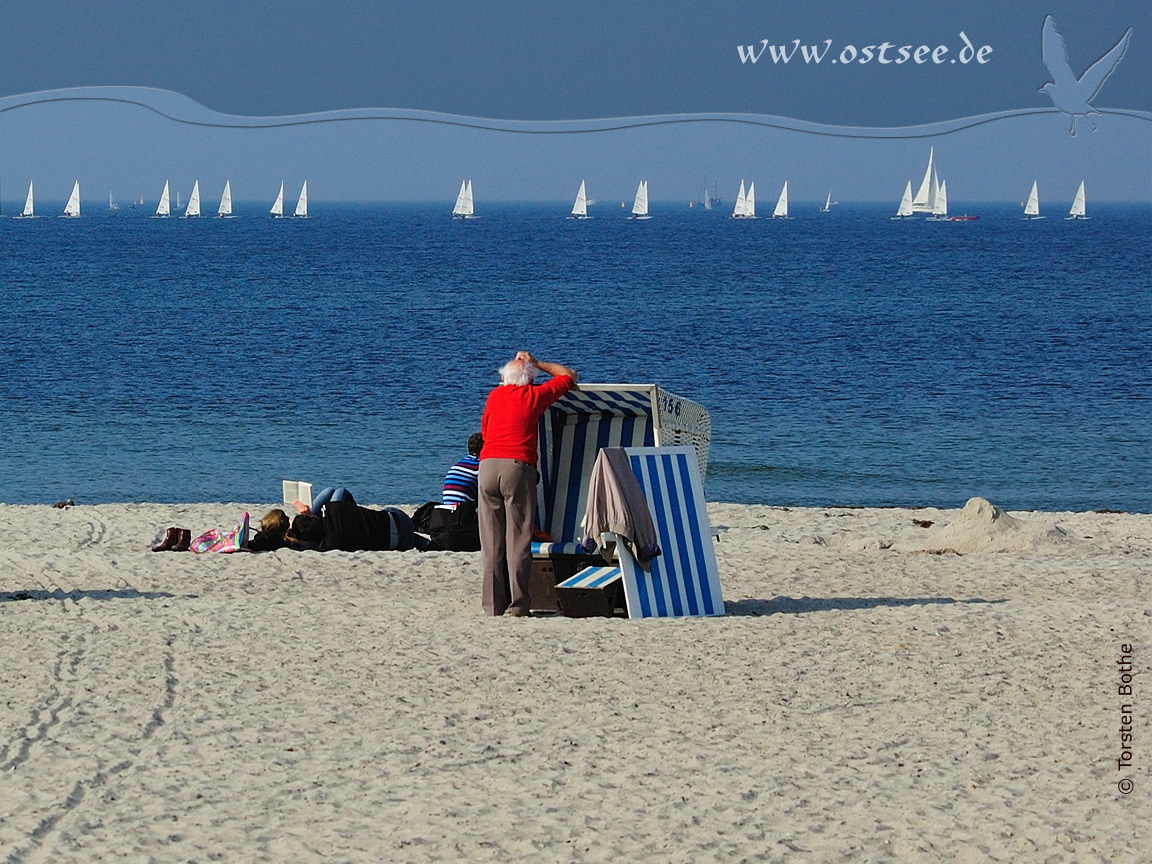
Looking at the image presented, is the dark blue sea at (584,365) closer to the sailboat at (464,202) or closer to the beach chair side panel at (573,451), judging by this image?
the beach chair side panel at (573,451)

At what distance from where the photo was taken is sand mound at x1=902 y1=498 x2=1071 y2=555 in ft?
36.6

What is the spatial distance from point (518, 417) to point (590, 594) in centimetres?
116

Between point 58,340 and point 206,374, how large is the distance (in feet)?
32.6

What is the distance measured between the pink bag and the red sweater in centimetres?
339

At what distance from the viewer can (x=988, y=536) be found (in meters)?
11.2

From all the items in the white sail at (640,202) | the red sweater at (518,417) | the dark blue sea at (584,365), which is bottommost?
the dark blue sea at (584,365)

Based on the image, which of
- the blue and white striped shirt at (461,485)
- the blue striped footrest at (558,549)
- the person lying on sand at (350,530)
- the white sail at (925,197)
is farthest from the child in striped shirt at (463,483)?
the white sail at (925,197)

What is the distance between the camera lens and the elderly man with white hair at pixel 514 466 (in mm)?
7586

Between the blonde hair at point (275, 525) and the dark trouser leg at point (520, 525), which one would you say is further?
the blonde hair at point (275, 525)

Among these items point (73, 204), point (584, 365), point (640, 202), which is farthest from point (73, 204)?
point (584, 365)

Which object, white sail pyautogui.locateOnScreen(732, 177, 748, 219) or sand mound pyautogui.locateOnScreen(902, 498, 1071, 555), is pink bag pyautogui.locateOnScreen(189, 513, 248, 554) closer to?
sand mound pyautogui.locateOnScreen(902, 498, 1071, 555)

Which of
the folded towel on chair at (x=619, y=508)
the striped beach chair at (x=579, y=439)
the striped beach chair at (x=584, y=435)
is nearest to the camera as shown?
the folded towel on chair at (x=619, y=508)

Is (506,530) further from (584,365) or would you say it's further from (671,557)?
(584,365)

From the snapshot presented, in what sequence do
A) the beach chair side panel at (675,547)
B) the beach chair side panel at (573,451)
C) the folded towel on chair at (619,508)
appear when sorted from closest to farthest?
the folded towel on chair at (619,508), the beach chair side panel at (675,547), the beach chair side panel at (573,451)
